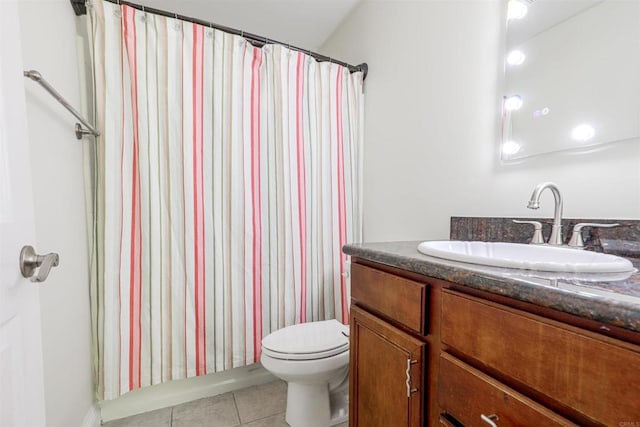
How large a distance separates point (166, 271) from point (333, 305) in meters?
0.97

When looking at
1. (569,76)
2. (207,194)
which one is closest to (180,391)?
(207,194)

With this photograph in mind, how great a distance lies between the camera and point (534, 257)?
2.75 ft

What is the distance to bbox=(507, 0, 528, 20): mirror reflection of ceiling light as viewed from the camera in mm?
1064

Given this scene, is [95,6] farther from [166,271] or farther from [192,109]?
[166,271]

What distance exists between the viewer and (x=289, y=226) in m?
1.62

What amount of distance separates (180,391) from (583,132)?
2.07m

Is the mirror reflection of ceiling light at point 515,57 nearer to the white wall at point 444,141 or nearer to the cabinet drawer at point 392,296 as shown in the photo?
the white wall at point 444,141

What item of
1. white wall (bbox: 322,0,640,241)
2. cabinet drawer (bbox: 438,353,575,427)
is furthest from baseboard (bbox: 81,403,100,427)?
white wall (bbox: 322,0,640,241)

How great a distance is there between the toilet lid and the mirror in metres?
1.04

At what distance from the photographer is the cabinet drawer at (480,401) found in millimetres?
455

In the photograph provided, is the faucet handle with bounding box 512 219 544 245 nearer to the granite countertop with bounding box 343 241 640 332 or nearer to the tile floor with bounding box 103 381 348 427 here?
the granite countertop with bounding box 343 241 640 332

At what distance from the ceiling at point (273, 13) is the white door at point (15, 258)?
1.53 meters

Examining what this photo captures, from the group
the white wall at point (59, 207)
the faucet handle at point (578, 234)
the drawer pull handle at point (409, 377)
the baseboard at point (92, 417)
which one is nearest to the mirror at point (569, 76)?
the faucet handle at point (578, 234)

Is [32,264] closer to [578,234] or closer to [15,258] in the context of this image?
[15,258]
